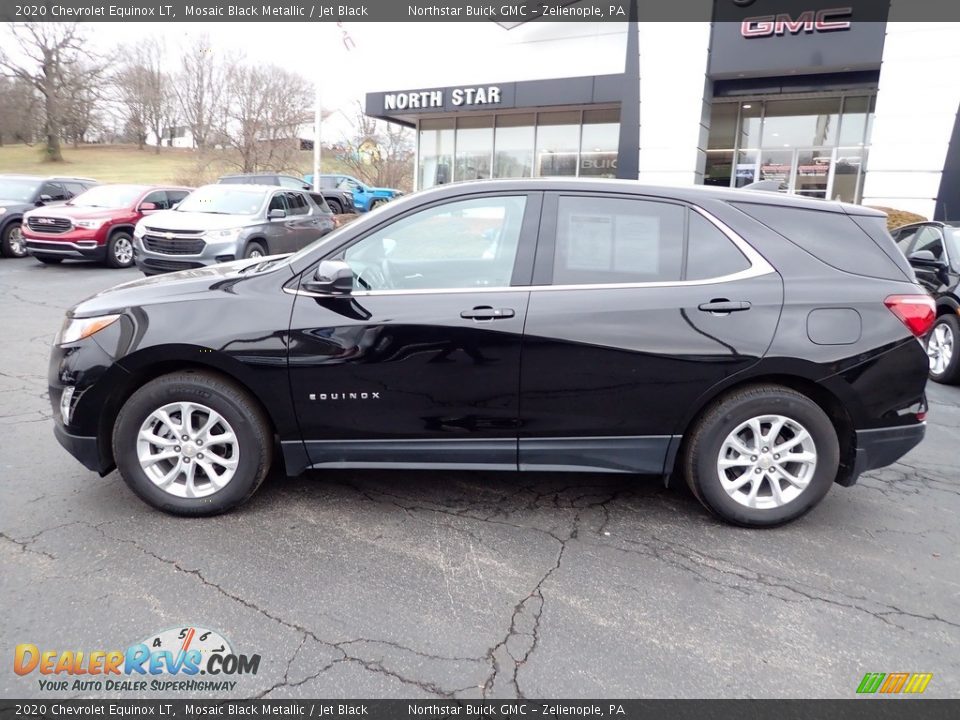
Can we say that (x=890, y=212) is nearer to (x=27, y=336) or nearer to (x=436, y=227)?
(x=436, y=227)

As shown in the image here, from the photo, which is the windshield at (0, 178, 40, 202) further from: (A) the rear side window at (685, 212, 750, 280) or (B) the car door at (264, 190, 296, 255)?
(A) the rear side window at (685, 212, 750, 280)

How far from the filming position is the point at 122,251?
45.8 feet

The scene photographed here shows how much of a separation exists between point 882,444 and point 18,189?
1792 cm

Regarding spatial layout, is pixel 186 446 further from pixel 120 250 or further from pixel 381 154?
pixel 381 154

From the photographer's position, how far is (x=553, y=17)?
2050cm

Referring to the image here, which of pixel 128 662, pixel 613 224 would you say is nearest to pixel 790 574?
pixel 613 224

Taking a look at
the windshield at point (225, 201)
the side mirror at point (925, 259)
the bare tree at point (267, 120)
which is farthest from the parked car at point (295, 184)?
the side mirror at point (925, 259)

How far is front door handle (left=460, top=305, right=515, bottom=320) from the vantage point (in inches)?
134

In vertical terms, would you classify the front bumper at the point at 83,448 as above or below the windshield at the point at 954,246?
below

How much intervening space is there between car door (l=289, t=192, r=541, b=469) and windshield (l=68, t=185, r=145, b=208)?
13.1 m

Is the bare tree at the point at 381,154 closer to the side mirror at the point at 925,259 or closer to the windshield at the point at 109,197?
the windshield at the point at 109,197

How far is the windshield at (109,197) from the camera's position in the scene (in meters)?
14.1

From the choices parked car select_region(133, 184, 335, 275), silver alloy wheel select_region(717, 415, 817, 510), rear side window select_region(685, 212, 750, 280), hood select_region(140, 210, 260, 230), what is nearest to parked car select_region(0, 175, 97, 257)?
parked car select_region(133, 184, 335, 275)

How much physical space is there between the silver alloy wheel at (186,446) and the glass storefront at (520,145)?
58.4 ft
